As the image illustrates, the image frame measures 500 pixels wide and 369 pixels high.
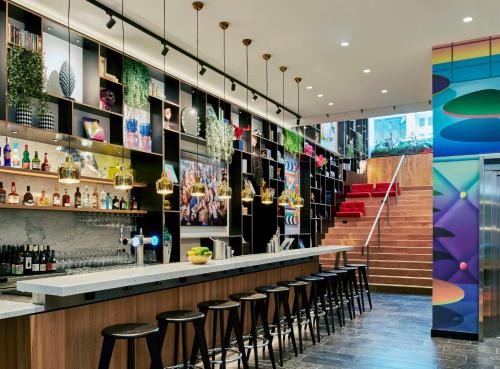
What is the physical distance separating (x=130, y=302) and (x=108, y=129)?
2919 mm

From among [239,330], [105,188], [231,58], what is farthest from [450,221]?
[105,188]

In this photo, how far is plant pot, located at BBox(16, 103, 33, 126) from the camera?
176 inches

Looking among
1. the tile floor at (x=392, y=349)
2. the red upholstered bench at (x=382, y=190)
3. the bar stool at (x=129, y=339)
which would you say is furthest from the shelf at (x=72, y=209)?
the red upholstered bench at (x=382, y=190)

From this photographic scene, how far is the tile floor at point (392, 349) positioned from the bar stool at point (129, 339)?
5.60 ft

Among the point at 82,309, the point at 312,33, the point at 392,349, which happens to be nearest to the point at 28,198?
the point at 82,309

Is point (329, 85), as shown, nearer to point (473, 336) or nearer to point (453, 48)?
point (453, 48)

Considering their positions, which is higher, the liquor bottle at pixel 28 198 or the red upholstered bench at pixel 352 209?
the liquor bottle at pixel 28 198

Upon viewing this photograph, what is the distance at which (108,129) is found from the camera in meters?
5.96

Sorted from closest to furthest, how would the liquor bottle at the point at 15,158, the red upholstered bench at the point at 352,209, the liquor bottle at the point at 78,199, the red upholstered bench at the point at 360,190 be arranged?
→ the liquor bottle at the point at 15,158
the liquor bottle at the point at 78,199
the red upholstered bench at the point at 352,209
the red upholstered bench at the point at 360,190

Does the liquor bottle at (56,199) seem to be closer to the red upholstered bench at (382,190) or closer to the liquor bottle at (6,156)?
the liquor bottle at (6,156)

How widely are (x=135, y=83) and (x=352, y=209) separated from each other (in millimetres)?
8403

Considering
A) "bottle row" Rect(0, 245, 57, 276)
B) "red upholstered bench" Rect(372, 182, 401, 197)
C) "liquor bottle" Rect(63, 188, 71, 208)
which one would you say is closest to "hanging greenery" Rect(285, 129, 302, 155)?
"red upholstered bench" Rect(372, 182, 401, 197)

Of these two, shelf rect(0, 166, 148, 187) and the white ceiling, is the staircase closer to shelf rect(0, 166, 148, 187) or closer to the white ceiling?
the white ceiling

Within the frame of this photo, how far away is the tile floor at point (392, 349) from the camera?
177 inches
